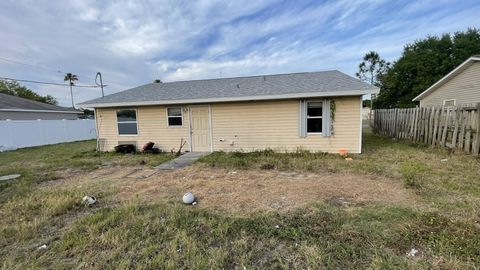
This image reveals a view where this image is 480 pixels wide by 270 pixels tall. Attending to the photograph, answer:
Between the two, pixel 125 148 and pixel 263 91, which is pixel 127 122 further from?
pixel 263 91

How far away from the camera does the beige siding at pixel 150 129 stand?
970 centimetres

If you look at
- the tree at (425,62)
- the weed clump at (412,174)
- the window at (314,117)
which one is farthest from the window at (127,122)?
the tree at (425,62)

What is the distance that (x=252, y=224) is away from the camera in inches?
123

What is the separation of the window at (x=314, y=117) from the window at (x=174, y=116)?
5.39 metres

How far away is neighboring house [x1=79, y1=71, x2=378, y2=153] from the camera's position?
809cm

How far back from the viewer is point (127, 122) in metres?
10.2

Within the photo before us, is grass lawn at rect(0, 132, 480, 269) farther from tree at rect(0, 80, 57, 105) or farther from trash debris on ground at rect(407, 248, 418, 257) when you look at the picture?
tree at rect(0, 80, 57, 105)

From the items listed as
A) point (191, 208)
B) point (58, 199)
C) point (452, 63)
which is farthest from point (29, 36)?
Answer: point (452, 63)

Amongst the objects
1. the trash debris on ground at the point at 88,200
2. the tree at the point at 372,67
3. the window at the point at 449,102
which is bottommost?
the trash debris on ground at the point at 88,200

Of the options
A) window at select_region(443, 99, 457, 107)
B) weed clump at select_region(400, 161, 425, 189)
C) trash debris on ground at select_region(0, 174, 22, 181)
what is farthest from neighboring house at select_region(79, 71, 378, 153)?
window at select_region(443, 99, 457, 107)

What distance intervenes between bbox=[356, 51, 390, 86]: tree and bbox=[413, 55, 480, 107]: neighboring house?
20.0 m

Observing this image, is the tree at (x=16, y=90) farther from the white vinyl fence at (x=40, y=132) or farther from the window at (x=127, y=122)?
the window at (x=127, y=122)

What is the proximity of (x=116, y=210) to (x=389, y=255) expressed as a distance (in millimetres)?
3963

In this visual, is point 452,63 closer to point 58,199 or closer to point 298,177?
point 298,177
